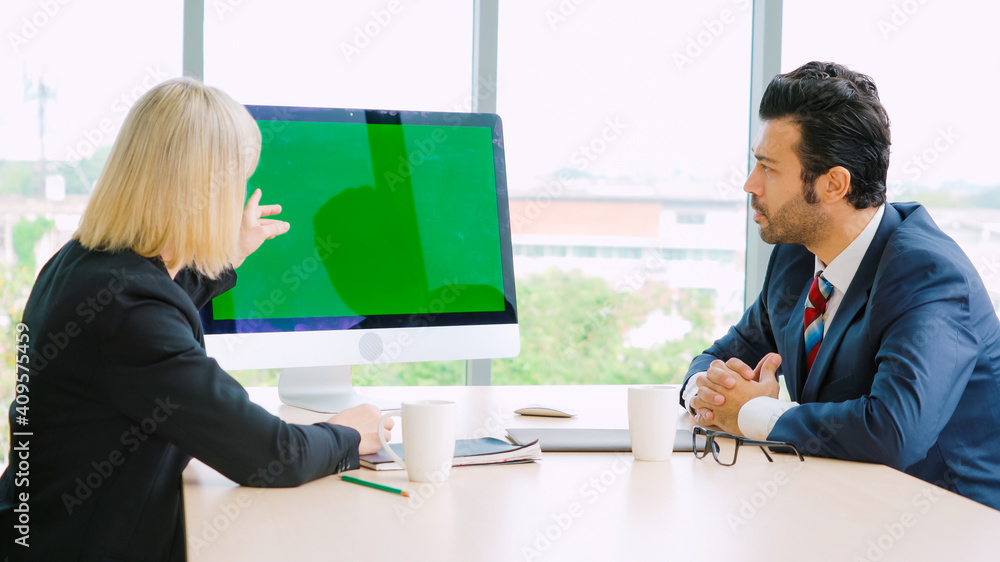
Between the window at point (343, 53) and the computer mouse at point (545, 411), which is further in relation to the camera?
the window at point (343, 53)

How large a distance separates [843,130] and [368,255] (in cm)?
107

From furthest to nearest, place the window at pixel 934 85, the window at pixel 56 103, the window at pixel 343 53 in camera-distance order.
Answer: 1. the window at pixel 934 85
2. the window at pixel 343 53
3. the window at pixel 56 103

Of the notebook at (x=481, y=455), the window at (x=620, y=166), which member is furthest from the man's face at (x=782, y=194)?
the window at (x=620, y=166)

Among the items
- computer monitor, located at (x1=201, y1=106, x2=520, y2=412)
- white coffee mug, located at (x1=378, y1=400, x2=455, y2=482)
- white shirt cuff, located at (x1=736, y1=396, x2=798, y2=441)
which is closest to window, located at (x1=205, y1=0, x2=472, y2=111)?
computer monitor, located at (x1=201, y1=106, x2=520, y2=412)

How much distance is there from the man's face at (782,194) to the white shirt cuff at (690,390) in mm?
369

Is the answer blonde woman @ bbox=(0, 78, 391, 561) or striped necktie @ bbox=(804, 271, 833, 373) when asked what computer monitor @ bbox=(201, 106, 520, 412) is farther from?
striped necktie @ bbox=(804, 271, 833, 373)

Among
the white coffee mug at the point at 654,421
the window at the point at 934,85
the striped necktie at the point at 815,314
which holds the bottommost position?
the white coffee mug at the point at 654,421

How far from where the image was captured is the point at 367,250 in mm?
1591

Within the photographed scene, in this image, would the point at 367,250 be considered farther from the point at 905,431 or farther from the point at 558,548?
the point at 905,431

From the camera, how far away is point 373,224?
160 centimetres

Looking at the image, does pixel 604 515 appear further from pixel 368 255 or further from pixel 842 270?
pixel 842 270

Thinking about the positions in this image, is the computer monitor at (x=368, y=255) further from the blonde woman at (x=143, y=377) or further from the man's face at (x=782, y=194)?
the man's face at (x=782, y=194)

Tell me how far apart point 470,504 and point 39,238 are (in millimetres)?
2264

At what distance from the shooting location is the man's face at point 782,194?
173 cm
